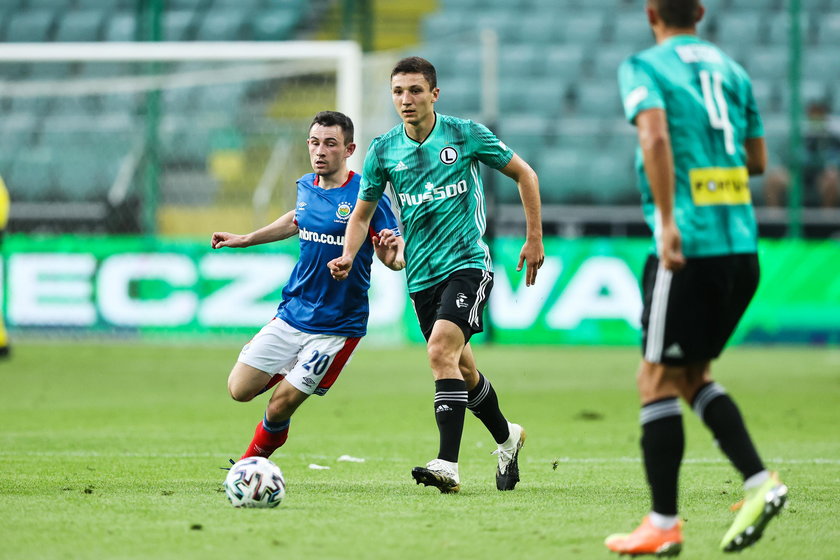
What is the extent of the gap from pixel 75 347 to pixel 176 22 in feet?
21.8

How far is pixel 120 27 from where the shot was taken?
67.5 feet

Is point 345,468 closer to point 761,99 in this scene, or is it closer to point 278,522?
point 278,522

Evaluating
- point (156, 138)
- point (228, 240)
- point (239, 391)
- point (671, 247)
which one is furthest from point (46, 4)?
point (671, 247)

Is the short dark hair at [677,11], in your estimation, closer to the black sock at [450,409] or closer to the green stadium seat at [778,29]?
the black sock at [450,409]

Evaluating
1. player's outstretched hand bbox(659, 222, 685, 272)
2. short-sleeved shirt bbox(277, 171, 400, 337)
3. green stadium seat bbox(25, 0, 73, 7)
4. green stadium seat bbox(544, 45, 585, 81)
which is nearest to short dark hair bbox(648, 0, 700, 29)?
player's outstretched hand bbox(659, 222, 685, 272)

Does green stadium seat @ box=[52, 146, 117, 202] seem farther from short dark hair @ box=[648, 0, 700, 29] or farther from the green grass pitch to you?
short dark hair @ box=[648, 0, 700, 29]

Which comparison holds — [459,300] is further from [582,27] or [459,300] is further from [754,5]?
[754,5]

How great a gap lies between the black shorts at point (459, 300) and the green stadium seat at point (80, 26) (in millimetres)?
15698

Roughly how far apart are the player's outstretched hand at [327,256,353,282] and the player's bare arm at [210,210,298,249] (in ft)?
2.40

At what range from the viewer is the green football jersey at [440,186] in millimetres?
6336

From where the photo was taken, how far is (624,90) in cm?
447

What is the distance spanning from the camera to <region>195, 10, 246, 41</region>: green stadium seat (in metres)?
21.0

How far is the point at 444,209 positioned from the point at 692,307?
212 centimetres

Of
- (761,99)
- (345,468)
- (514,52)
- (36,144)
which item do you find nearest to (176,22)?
(36,144)
